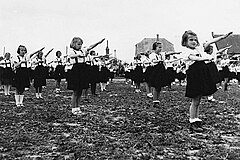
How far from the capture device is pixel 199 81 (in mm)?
7426

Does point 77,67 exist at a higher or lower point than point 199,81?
higher

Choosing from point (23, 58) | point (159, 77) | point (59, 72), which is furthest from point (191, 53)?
point (59, 72)

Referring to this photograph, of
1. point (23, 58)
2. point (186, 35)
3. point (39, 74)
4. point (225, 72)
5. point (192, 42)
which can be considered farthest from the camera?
point (225, 72)

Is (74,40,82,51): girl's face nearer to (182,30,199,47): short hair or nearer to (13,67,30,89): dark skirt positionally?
(13,67,30,89): dark skirt

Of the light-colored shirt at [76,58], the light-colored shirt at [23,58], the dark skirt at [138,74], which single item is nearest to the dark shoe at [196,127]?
the light-colored shirt at [76,58]

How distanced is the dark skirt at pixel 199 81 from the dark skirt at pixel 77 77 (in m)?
2.97

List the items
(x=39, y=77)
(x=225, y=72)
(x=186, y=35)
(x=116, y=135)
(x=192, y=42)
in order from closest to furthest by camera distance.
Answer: (x=116, y=135) < (x=192, y=42) < (x=186, y=35) < (x=39, y=77) < (x=225, y=72)

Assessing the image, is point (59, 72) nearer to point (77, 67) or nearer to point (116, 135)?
point (77, 67)

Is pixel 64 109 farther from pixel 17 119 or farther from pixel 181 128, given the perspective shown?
pixel 181 128

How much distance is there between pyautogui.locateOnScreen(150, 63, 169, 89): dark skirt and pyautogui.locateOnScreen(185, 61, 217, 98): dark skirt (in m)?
3.48

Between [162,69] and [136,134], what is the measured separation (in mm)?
4783

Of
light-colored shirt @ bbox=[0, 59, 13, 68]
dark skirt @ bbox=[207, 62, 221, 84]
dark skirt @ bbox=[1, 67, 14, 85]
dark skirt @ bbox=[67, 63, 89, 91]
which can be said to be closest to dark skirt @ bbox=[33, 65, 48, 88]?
light-colored shirt @ bbox=[0, 59, 13, 68]

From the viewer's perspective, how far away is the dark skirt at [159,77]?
11055 mm

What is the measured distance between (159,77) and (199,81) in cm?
368
